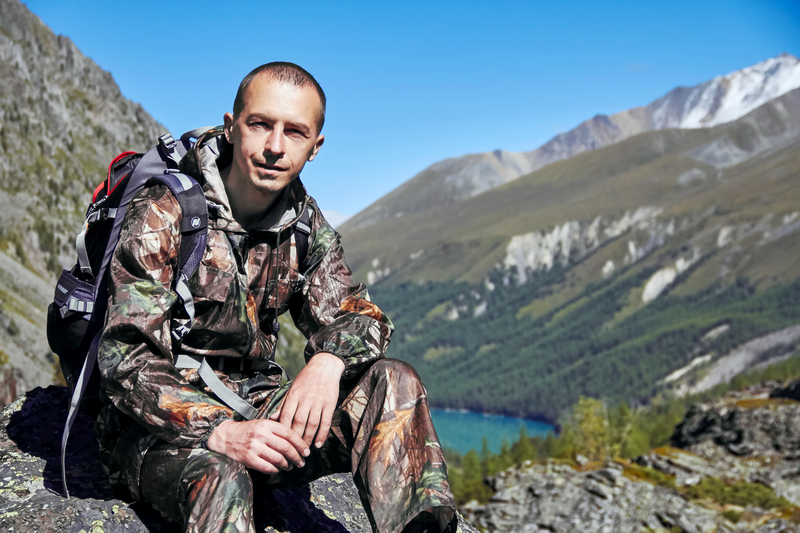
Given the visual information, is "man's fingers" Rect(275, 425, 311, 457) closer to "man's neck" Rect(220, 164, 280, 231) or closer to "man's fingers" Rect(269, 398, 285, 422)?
"man's fingers" Rect(269, 398, 285, 422)

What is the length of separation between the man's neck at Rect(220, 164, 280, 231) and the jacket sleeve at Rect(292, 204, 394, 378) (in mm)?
491

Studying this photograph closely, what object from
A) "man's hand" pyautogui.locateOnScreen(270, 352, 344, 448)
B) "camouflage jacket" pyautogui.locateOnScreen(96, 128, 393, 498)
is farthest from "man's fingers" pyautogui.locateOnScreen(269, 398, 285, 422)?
"camouflage jacket" pyautogui.locateOnScreen(96, 128, 393, 498)

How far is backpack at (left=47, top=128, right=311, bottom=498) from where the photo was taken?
15.2 ft

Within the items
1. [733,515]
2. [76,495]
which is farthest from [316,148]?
[733,515]

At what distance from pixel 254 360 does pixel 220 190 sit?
131 cm

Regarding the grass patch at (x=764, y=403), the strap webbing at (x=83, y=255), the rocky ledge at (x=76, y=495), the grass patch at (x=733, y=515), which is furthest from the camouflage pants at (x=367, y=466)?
the grass patch at (x=764, y=403)

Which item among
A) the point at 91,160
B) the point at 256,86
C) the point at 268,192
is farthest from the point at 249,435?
the point at 91,160

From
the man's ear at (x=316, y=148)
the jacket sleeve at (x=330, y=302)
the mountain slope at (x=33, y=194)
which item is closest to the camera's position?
the jacket sleeve at (x=330, y=302)

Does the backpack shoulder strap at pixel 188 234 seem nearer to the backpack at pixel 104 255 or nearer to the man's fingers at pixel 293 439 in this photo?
the backpack at pixel 104 255

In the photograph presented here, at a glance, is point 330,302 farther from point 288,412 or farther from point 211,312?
point 288,412

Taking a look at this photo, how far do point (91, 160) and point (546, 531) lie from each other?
190 meters

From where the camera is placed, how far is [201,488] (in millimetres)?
3992

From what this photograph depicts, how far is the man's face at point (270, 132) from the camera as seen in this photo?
4902mm

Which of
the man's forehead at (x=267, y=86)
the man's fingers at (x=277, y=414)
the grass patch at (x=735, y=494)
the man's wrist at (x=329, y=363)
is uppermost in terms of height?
the man's forehead at (x=267, y=86)
